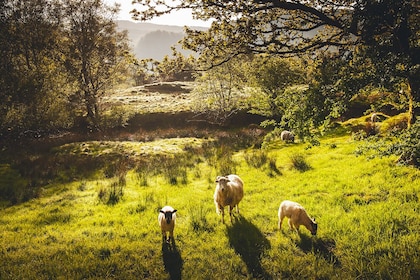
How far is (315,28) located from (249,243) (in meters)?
6.06

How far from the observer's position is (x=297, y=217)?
688cm

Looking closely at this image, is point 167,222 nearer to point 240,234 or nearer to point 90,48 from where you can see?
point 240,234

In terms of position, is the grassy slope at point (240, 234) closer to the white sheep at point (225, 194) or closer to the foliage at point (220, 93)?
the white sheep at point (225, 194)

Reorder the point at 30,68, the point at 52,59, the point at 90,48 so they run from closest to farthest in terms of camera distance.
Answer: the point at 30,68
the point at 52,59
the point at 90,48

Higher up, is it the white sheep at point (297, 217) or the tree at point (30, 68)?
the tree at point (30, 68)

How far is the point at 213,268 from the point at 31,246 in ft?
16.8

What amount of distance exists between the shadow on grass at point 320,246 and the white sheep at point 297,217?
9.6 inches

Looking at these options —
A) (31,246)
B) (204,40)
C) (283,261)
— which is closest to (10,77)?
(31,246)

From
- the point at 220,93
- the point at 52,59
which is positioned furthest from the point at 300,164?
the point at 52,59

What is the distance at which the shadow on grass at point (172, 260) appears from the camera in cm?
602

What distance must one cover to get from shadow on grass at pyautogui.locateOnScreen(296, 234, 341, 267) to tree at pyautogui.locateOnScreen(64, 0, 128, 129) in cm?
2442

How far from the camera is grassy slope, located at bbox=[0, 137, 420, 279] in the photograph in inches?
232

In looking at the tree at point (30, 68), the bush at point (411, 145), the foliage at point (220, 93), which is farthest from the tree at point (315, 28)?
the foliage at point (220, 93)

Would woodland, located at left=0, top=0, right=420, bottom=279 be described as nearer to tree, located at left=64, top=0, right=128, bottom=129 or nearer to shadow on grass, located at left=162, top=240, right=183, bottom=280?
shadow on grass, located at left=162, top=240, right=183, bottom=280
